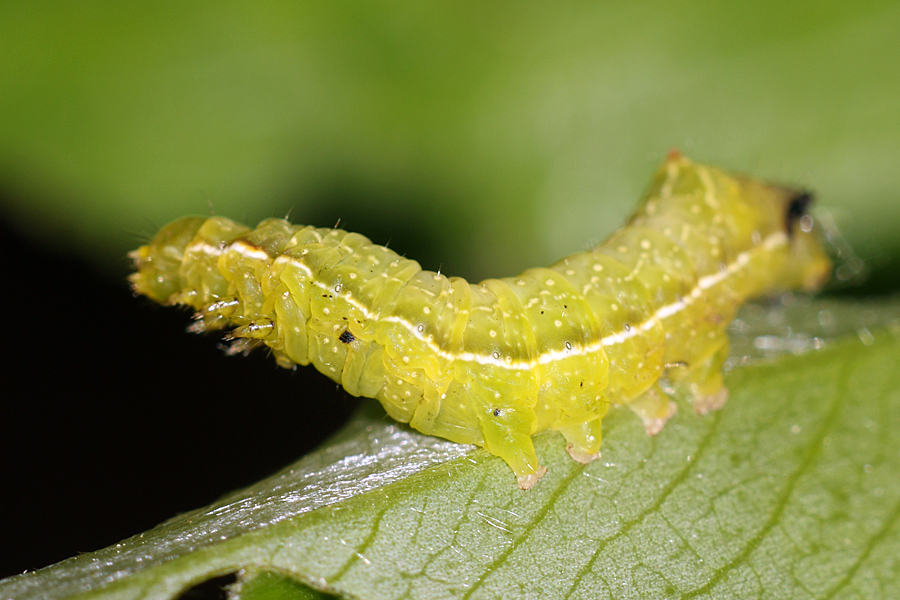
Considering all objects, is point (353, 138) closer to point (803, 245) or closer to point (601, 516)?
point (803, 245)

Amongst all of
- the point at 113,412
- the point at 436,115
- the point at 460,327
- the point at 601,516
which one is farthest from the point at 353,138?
the point at 601,516

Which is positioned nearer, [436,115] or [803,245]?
[803,245]

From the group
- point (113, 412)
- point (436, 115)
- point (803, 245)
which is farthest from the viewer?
point (436, 115)

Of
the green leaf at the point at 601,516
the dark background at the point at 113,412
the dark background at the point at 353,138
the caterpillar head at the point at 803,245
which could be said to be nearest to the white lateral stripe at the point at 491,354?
the green leaf at the point at 601,516

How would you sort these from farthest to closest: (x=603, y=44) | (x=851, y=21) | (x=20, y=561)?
(x=603, y=44), (x=851, y=21), (x=20, y=561)

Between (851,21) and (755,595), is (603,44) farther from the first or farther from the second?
(755,595)

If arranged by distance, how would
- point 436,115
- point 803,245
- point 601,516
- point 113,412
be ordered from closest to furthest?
point 601,516 → point 803,245 → point 113,412 → point 436,115

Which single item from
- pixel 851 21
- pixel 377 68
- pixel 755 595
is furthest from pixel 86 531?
pixel 851 21

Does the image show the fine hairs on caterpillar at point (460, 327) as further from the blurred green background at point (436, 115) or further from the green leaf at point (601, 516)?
the blurred green background at point (436, 115)
